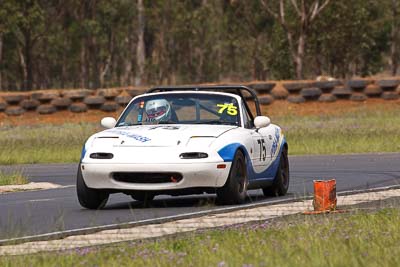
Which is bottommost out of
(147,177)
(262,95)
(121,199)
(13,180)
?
(262,95)

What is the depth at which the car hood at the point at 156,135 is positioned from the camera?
1388 cm

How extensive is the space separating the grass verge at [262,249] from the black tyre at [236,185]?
10.0 feet

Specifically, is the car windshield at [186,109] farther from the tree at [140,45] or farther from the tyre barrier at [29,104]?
the tree at [140,45]

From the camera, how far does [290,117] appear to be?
41.3m

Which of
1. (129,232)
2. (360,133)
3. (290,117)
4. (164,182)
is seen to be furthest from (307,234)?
(290,117)

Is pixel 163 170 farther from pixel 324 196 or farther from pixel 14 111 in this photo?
pixel 14 111

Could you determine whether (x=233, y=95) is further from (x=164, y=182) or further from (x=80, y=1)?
(x=80, y=1)

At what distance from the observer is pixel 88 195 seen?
1423 centimetres

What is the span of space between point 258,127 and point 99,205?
220 cm

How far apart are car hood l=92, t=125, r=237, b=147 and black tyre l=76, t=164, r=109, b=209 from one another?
46cm

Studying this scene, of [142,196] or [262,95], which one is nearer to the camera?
[142,196]

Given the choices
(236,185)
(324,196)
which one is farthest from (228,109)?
(324,196)

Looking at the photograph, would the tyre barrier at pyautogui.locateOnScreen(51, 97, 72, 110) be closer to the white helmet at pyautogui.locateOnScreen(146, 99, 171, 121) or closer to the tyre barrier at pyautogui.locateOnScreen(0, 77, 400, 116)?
the tyre barrier at pyautogui.locateOnScreen(0, 77, 400, 116)

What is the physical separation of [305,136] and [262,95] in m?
9.58
